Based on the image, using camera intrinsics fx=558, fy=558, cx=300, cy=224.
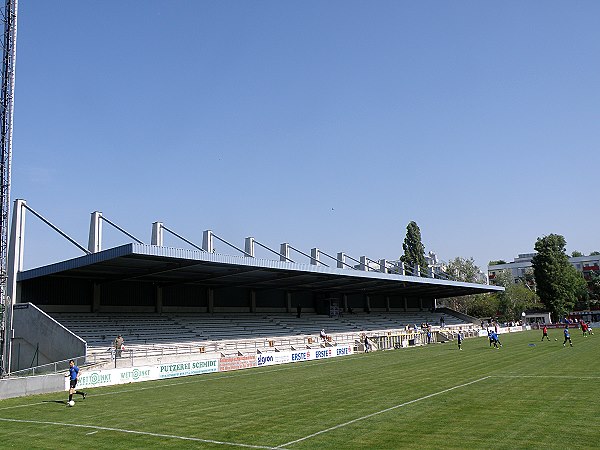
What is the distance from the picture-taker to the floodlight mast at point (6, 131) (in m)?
31.4

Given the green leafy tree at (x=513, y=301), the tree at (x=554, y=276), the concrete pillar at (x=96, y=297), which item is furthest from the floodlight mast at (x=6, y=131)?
the green leafy tree at (x=513, y=301)

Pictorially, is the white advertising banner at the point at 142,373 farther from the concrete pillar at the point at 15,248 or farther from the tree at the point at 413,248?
the tree at the point at 413,248

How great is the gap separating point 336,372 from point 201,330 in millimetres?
17957

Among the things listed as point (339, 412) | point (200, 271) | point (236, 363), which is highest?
point (200, 271)

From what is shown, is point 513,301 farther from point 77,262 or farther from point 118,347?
point 77,262

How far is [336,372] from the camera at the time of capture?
3194 cm

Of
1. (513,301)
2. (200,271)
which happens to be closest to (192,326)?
(200,271)

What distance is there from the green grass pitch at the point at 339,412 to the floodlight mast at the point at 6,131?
27.4 feet

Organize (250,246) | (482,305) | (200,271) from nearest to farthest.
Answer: (200,271) < (250,246) < (482,305)

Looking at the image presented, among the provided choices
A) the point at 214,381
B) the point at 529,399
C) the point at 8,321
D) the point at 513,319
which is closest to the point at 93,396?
the point at 214,381

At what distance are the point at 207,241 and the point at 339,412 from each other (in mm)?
28519

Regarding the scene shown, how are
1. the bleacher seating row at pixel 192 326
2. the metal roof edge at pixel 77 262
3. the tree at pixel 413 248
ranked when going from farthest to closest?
the tree at pixel 413 248
the bleacher seating row at pixel 192 326
the metal roof edge at pixel 77 262

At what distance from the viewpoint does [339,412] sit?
58.1 feet

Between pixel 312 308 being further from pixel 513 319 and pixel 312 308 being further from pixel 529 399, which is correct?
pixel 513 319
